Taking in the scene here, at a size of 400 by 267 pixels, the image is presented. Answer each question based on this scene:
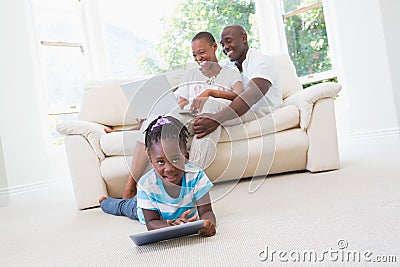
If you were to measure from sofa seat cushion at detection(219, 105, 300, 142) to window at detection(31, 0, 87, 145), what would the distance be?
5.82ft

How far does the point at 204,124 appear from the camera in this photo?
88.1 inches

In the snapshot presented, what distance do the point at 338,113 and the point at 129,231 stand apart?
2.45m

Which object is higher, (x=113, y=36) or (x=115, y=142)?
(x=113, y=36)

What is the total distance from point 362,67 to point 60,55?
2471 millimetres

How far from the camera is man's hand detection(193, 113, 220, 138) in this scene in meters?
2.21

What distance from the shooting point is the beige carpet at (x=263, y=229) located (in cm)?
108

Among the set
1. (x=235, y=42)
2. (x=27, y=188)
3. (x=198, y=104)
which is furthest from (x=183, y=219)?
(x=27, y=188)

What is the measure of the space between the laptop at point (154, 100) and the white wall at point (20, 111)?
4.26 ft

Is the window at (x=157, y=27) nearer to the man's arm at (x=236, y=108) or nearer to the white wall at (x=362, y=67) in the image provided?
the white wall at (x=362, y=67)

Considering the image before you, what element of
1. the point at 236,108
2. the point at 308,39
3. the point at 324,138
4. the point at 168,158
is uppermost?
the point at 308,39

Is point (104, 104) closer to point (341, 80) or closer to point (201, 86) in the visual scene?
point (201, 86)

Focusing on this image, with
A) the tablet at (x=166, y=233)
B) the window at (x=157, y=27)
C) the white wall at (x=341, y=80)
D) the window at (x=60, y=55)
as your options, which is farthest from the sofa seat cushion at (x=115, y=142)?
the window at (x=157, y=27)

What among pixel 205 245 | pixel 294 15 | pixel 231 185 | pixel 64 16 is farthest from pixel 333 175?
pixel 64 16

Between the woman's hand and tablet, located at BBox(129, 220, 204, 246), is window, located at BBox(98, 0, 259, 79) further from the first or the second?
tablet, located at BBox(129, 220, 204, 246)
